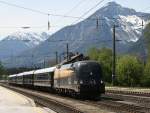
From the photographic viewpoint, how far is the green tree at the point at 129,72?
106m

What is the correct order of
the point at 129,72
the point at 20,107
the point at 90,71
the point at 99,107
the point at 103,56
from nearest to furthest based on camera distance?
the point at 20,107 < the point at 99,107 < the point at 90,71 < the point at 129,72 < the point at 103,56

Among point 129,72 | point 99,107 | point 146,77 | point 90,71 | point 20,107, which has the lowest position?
point 99,107

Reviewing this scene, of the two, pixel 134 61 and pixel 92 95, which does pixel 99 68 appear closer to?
pixel 92 95

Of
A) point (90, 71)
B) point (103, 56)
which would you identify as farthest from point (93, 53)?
point (90, 71)

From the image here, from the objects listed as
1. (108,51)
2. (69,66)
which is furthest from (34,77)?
(108,51)

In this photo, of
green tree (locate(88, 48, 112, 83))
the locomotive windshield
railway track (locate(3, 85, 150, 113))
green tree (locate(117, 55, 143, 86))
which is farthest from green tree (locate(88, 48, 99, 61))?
railway track (locate(3, 85, 150, 113))

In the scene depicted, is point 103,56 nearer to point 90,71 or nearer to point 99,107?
point 90,71

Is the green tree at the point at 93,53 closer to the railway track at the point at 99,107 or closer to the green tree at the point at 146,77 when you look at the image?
the green tree at the point at 146,77

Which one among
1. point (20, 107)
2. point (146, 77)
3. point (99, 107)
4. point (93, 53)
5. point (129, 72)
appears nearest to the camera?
point (20, 107)

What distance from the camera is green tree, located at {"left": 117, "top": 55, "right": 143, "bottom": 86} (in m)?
106

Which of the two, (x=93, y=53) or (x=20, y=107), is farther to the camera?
(x=93, y=53)

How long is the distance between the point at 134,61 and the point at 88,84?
77.8 meters

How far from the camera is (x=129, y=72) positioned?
112938 millimetres

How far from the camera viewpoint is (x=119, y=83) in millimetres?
102875
